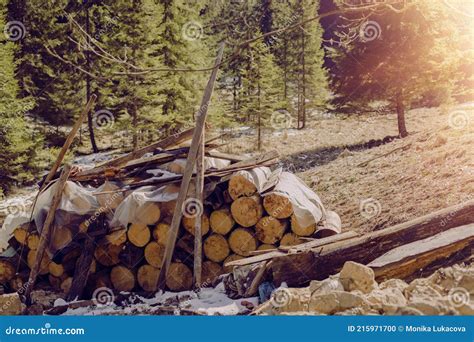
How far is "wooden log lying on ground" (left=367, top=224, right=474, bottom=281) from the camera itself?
19.6ft

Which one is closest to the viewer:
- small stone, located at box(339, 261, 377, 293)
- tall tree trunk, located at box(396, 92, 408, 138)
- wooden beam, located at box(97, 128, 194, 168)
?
small stone, located at box(339, 261, 377, 293)

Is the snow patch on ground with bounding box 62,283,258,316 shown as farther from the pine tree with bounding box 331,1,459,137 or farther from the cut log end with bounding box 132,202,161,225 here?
the pine tree with bounding box 331,1,459,137

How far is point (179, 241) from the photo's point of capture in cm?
824

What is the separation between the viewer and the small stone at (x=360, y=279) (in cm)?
555

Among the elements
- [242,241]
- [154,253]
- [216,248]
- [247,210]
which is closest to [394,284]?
[247,210]

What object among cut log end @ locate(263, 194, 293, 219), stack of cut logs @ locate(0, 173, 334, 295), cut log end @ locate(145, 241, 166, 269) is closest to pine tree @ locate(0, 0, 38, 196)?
stack of cut logs @ locate(0, 173, 334, 295)

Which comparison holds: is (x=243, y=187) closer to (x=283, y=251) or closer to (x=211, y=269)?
(x=283, y=251)

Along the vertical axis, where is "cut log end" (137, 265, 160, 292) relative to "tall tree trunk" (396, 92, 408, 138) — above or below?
below

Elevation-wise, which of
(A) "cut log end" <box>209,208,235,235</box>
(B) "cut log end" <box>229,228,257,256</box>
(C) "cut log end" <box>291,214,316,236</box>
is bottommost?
(B) "cut log end" <box>229,228,257,256</box>

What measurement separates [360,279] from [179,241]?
11.7 ft

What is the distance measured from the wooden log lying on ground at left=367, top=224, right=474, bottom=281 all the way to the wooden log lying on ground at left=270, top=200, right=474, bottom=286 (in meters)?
0.35

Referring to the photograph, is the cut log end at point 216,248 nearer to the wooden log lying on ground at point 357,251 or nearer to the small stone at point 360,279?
the wooden log lying on ground at point 357,251

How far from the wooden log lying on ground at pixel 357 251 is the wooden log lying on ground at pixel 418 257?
1.15 ft

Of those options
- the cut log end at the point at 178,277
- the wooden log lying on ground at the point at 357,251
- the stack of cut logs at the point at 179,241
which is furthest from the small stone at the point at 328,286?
the cut log end at the point at 178,277
